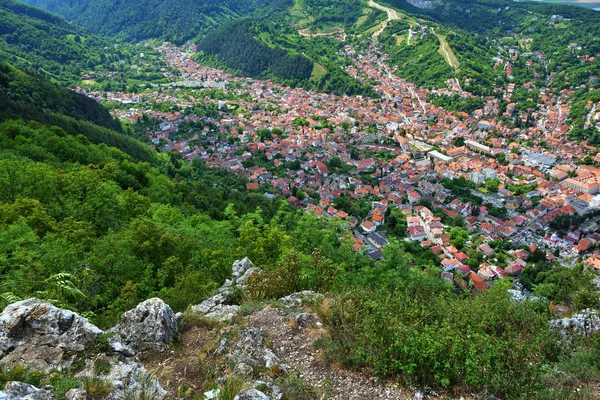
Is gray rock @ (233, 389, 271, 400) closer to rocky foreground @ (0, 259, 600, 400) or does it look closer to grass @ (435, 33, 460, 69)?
rocky foreground @ (0, 259, 600, 400)

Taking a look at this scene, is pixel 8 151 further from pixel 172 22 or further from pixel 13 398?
pixel 172 22

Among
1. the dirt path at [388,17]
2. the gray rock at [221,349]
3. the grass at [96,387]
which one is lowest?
the gray rock at [221,349]

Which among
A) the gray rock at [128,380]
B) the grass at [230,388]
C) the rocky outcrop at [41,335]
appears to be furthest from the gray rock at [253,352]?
the rocky outcrop at [41,335]

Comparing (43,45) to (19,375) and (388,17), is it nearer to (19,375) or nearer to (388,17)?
(388,17)

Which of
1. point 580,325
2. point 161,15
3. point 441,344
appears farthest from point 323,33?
point 441,344

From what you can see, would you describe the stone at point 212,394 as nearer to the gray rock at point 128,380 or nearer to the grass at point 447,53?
the gray rock at point 128,380
